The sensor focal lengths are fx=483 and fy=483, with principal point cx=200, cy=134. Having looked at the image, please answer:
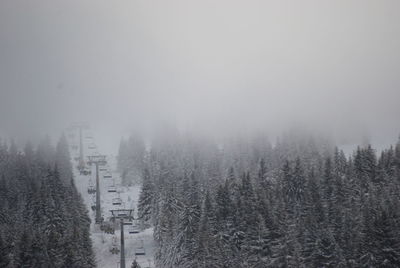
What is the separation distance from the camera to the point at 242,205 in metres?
71.7

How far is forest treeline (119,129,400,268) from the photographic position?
59.9 meters

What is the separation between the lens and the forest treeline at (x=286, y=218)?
197ft

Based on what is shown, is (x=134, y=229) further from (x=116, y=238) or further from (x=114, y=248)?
(x=114, y=248)

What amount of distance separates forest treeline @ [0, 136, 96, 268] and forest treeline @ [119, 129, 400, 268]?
44.5 feet

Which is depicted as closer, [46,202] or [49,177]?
[46,202]

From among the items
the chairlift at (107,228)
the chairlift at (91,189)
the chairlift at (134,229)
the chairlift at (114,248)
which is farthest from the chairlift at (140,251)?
the chairlift at (91,189)

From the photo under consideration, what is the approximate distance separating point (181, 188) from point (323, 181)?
1131 inches

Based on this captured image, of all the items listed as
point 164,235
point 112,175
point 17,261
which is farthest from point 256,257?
point 112,175

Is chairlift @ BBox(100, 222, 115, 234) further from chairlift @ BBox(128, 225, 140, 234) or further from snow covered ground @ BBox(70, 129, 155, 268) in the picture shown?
chairlift @ BBox(128, 225, 140, 234)

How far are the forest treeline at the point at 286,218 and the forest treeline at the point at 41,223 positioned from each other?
13552mm

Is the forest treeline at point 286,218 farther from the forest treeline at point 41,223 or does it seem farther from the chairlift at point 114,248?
the forest treeline at point 41,223

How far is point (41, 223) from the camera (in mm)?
79250

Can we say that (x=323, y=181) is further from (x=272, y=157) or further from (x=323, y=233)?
(x=272, y=157)

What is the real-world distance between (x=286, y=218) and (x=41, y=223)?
39746mm
